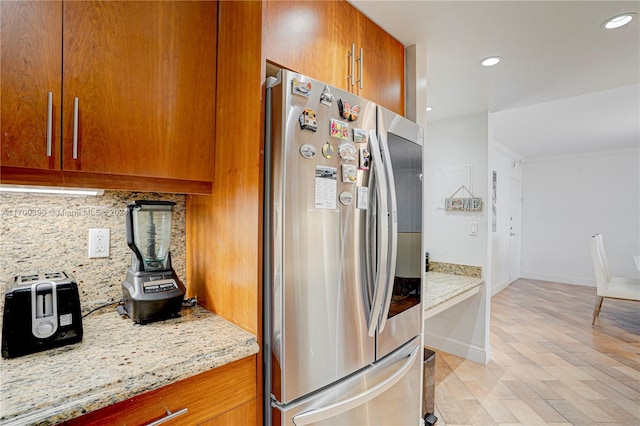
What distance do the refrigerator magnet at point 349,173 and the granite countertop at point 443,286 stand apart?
107cm

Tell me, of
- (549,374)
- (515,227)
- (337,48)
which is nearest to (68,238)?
(337,48)

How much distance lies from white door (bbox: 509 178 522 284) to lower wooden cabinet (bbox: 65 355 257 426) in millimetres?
6253

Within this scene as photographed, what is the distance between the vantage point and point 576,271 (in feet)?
19.7

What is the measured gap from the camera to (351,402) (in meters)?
1.20

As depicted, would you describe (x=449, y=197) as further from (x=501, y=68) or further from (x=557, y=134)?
(x=557, y=134)

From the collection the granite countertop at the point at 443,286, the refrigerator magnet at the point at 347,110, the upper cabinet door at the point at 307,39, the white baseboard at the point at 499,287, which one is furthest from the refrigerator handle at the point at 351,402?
the white baseboard at the point at 499,287

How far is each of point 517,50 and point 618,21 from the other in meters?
0.44

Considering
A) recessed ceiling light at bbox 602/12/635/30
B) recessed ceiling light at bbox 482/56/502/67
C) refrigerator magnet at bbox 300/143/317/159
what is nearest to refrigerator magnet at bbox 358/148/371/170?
refrigerator magnet at bbox 300/143/317/159

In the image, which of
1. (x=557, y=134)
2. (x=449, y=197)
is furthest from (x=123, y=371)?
(x=557, y=134)

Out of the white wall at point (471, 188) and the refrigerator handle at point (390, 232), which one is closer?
the refrigerator handle at point (390, 232)

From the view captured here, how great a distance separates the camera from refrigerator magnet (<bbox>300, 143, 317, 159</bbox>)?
42.5 inches

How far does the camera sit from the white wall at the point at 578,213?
555 cm

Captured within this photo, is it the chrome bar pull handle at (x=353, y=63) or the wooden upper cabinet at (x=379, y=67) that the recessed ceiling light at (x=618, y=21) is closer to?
the wooden upper cabinet at (x=379, y=67)

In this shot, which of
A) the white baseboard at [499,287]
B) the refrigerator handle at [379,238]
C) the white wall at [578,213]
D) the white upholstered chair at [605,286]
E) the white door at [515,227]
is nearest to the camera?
the refrigerator handle at [379,238]
